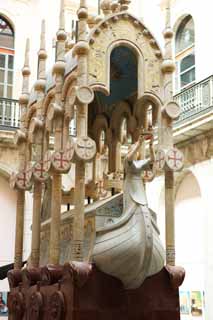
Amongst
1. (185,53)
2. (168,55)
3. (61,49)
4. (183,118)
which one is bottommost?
(168,55)

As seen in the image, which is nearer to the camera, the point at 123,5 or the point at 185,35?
the point at 123,5

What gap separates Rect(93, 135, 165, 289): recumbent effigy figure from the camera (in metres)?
7.24

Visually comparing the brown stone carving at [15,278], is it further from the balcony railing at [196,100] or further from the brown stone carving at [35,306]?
the balcony railing at [196,100]

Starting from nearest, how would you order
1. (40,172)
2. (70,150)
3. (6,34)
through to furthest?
(70,150) → (40,172) → (6,34)

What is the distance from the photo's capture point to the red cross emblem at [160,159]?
802cm

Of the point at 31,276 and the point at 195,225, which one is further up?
the point at 195,225

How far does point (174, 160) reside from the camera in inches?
317

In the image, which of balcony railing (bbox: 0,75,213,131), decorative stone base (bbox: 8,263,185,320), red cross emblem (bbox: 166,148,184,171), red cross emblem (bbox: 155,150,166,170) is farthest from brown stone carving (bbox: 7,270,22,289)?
balcony railing (bbox: 0,75,213,131)

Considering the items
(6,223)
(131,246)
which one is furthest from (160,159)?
(6,223)

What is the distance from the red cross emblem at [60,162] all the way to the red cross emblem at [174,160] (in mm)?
1289

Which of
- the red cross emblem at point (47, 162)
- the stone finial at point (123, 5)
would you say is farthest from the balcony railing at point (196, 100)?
the red cross emblem at point (47, 162)

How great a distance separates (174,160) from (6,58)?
12703 mm

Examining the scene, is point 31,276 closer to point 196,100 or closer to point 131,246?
point 131,246

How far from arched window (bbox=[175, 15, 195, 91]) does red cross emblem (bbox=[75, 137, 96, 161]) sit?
11.5 metres
